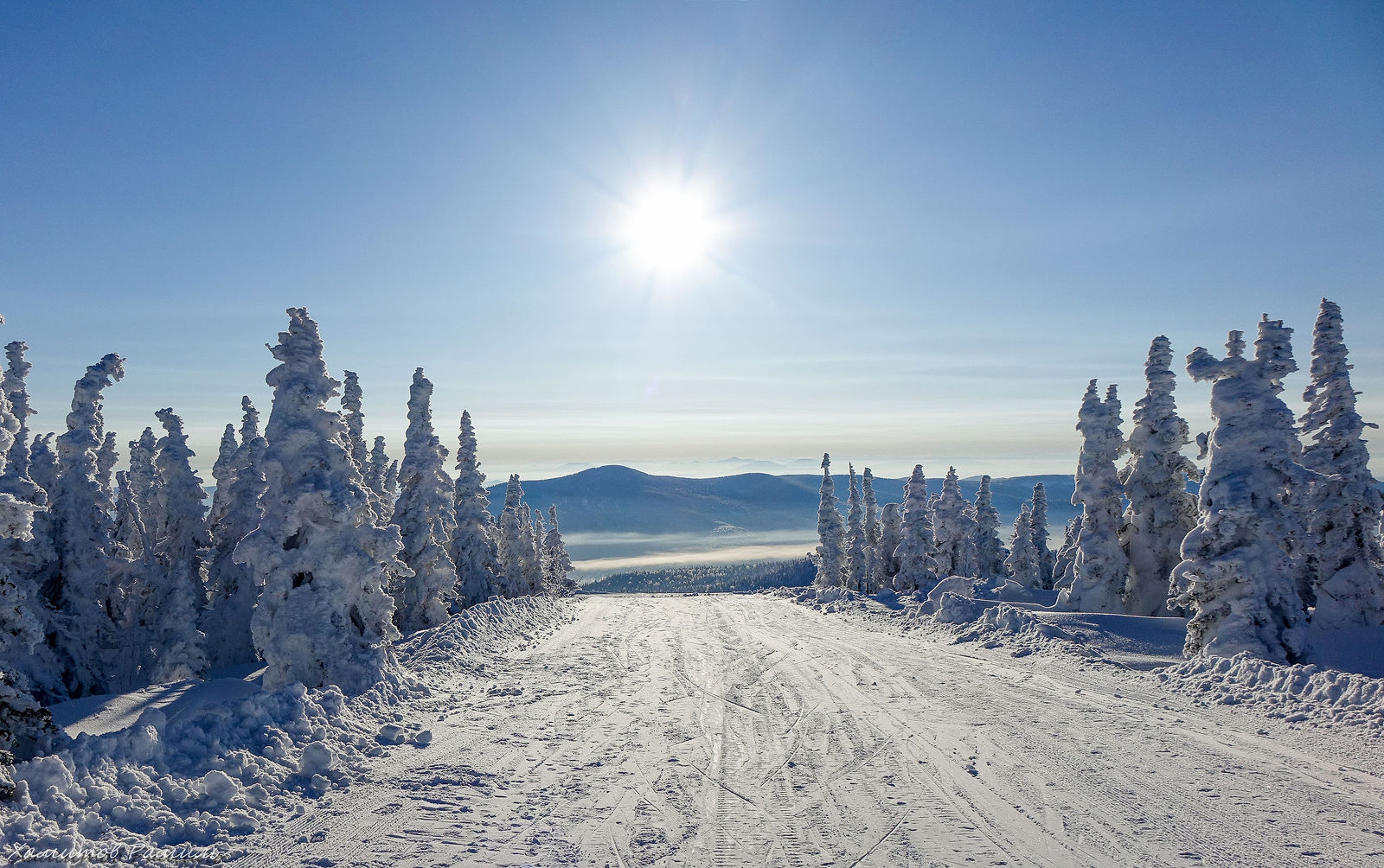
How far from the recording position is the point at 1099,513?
29.9 metres

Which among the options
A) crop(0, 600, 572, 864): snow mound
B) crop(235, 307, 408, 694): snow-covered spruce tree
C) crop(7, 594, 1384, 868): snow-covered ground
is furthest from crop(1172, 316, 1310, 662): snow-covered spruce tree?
crop(235, 307, 408, 694): snow-covered spruce tree

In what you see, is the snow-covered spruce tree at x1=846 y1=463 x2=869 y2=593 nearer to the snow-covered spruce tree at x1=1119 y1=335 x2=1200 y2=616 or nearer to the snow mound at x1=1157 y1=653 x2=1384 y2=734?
the snow-covered spruce tree at x1=1119 y1=335 x2=1200 y2=616

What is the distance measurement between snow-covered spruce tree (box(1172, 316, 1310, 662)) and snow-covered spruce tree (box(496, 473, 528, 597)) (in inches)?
1835

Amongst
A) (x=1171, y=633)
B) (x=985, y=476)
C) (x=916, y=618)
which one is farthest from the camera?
(x=985, y=476)

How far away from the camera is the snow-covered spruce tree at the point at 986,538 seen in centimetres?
5484

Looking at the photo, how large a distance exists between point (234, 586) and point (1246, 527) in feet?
128

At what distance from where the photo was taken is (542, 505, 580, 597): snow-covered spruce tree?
223 ft

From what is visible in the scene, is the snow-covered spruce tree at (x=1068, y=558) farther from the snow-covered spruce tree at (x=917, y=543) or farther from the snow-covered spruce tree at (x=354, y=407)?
the snow-covered spruce tree at (x=354, y=407)

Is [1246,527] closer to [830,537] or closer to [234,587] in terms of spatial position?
[234,587]

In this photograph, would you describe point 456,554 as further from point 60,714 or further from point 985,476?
point 985,476

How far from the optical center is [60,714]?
1199cm

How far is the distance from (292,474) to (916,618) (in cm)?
2458

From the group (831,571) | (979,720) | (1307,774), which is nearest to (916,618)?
(979,720)

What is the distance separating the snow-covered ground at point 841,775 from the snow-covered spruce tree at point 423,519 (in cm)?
1483
